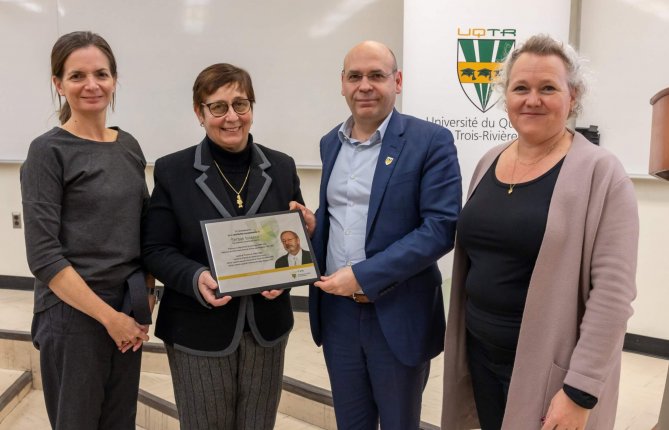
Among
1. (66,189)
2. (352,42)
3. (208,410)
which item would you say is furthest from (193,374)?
(352,42)

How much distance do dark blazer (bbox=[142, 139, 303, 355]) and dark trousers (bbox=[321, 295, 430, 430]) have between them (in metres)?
0.19

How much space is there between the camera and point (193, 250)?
71.0 inches

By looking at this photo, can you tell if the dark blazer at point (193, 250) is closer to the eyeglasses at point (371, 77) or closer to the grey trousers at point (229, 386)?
the grey trousers at point (229, 386)

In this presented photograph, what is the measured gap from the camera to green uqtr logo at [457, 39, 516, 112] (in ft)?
10.5

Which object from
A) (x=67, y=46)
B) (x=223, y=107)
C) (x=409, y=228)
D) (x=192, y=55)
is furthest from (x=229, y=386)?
(x=192, y=55)

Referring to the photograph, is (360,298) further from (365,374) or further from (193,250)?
(193,250)

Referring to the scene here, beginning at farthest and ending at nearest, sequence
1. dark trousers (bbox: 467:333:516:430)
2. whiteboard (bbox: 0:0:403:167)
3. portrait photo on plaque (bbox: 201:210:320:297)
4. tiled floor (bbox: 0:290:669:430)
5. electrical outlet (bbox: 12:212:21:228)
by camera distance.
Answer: electrical outlet (bbox: 12:212:21:228)
whiteboard (bbox: 0:0:403:167)
tiled floor (bbox: 0:290:669:430)
portrait photo on plaque (bbox: 201:210:320:297)
dark trousers (bbox: 467:333:516:430)

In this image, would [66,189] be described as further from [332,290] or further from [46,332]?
[332,290]

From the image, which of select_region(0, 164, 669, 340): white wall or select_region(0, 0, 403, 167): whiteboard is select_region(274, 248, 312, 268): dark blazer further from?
select_region(0, 0, 403, 167): whiteboard

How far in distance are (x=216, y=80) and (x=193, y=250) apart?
0.53 metres

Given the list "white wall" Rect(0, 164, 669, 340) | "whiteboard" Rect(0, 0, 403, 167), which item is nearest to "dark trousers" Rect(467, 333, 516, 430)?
"white wall" Rect(0, 164, 669, 340)

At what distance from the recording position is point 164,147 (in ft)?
14.7

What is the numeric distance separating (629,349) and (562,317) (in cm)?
278

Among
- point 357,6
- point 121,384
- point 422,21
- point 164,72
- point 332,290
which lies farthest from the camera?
point 164,72
